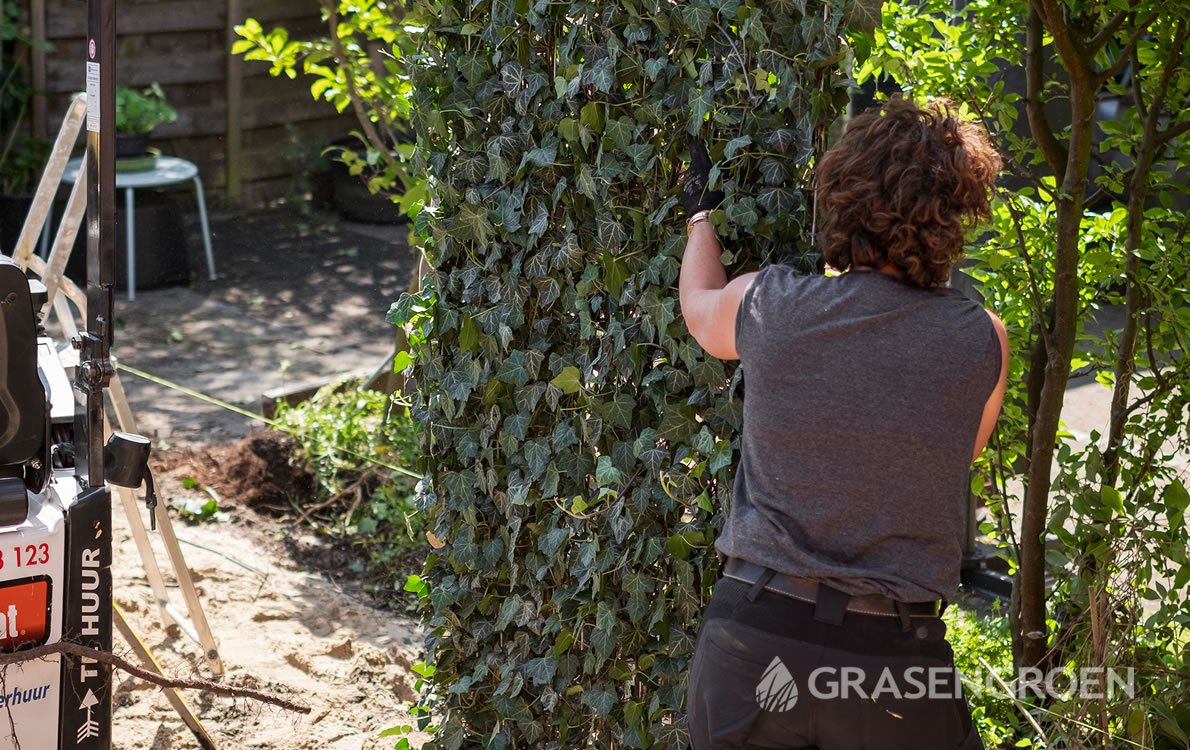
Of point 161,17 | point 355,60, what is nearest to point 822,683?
point 355,60

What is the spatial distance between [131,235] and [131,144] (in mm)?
621

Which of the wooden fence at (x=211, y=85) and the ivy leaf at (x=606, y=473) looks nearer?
the ivy leaf at (x=606, y=473)

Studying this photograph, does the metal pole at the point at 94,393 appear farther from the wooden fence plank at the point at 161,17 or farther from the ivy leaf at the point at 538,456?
the wooden fence plank at the point at 161,17

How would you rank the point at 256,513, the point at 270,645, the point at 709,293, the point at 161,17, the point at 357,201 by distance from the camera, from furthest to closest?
the point at 357,201 < the point at 161,17 < the point at 256,513 < the point at 270,645 < the point at 709,293

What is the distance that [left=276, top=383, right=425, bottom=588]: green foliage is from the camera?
493cm

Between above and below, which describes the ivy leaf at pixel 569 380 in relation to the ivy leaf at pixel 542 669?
above

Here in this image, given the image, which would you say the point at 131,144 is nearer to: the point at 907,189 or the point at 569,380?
the point at 569,380

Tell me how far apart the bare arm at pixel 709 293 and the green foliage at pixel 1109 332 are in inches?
29.8

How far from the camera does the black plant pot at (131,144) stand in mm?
7949

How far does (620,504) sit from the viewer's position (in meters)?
2.51

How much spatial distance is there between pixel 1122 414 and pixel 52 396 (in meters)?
2.43

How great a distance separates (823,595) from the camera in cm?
191

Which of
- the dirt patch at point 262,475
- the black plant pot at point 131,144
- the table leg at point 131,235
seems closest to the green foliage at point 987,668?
the dirt patch at point 262,475

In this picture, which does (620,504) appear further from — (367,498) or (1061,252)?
(367,498)
